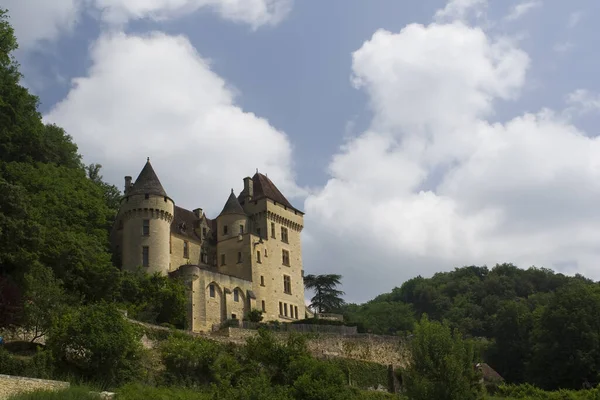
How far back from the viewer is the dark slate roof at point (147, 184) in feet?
179

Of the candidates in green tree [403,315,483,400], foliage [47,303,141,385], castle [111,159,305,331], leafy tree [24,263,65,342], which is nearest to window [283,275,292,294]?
castle [111,159,305,331]

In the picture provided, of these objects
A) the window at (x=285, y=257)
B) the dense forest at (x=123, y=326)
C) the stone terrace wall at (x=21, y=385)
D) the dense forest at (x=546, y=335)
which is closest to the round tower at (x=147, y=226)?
the dense forest at (x=123, y=326)

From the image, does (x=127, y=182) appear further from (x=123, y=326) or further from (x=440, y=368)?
(x=440, y=368)

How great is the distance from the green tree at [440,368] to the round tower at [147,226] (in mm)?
23060

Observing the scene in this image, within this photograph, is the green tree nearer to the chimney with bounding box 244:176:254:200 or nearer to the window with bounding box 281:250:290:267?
the window with bounding box 281:250:290:267

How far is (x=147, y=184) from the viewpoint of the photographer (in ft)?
180

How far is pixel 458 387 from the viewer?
32.9m

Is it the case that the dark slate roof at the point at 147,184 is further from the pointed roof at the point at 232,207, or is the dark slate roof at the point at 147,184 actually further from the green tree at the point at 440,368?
the green tree at the point at 440,368

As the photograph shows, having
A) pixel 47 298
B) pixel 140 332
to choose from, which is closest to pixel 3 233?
pixel 47 298

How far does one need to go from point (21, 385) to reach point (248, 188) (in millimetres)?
36509

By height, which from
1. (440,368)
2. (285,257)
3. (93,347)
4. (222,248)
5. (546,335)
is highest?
(222,248)

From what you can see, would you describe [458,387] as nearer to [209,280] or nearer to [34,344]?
[34,344]

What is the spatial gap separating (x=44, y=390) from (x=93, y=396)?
179cm

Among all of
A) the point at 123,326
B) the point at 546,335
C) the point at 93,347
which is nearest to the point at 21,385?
the point at 93,347
